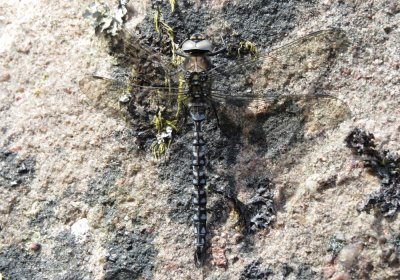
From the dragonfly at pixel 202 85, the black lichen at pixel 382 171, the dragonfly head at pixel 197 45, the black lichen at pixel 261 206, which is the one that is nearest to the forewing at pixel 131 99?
the dragonfly at pixel 202 85

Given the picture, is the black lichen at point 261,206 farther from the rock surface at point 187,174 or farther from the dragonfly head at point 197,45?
the dragonfly head at point 197,45

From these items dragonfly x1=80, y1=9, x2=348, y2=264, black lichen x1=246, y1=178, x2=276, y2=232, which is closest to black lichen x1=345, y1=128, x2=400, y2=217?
dragonfly x1=80, y1=9, x2=348, y2=264

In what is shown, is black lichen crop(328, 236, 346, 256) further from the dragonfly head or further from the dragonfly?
the dragonfly head

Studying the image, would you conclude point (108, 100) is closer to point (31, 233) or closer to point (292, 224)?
point (31, 233)

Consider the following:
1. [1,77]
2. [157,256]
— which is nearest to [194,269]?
[157,256]

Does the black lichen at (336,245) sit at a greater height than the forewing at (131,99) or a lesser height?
lesser

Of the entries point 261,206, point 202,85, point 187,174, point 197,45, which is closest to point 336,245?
point 261,206

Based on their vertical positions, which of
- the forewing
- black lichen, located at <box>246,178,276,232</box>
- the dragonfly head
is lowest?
black lichen, located at <box>246,178,276,232</box>
